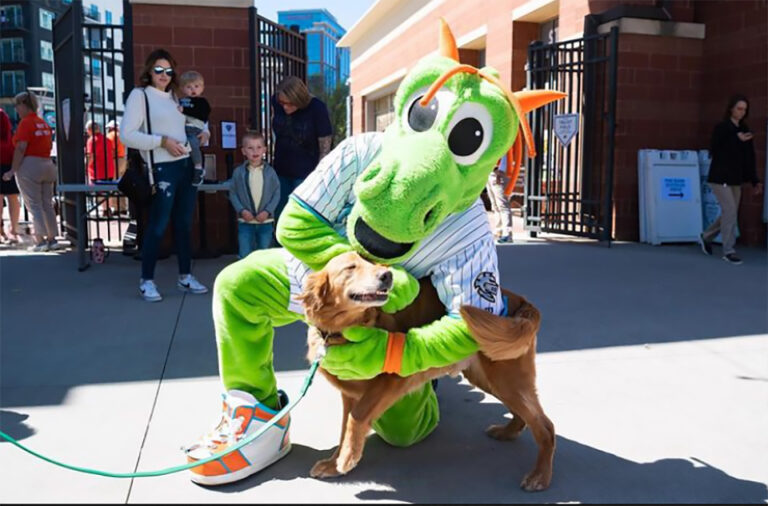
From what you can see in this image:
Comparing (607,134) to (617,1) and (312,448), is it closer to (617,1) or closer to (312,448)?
(617,1)

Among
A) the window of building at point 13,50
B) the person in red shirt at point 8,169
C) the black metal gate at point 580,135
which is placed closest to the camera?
the person in red shirt at point 8,169

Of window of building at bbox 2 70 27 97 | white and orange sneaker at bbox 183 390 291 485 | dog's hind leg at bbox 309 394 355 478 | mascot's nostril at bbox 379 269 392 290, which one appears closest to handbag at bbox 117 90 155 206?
white and orange sneaker at bbox 183 390 291 485

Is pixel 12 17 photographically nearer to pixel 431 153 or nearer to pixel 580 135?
pixel 580 135

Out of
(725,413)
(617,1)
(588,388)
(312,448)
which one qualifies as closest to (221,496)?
(312,448)

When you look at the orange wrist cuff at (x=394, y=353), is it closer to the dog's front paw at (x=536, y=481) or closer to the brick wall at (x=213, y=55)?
the dog's front paw at (x=536, y=481)

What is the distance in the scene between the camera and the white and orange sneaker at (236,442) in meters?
2.67

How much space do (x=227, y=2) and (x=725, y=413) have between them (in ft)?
22.1

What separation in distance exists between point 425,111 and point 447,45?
0.37 meters

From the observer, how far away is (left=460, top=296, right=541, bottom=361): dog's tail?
2432mm

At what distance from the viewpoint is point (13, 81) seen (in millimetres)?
60094

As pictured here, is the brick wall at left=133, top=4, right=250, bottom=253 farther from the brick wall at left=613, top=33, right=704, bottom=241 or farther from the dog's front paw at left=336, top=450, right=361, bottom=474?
the dog's front paw at left=336, top=450, right=361, bottom=474

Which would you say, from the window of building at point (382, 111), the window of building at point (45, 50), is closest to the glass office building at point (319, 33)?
the window of building at point (45, 50)

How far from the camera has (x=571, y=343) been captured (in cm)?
469

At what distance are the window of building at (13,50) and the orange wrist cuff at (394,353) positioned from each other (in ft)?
216
